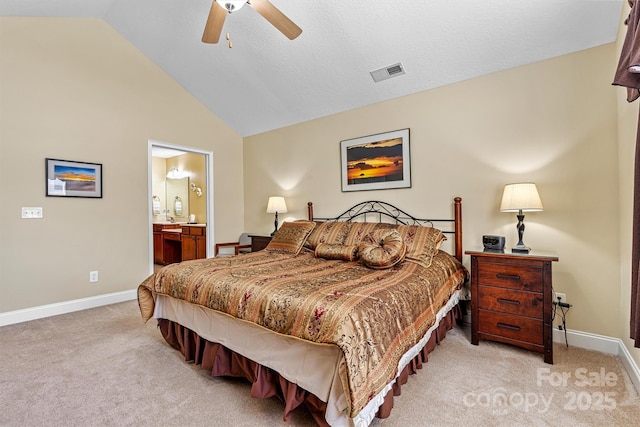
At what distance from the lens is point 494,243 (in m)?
2.58

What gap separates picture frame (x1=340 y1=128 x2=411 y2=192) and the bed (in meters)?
0.71

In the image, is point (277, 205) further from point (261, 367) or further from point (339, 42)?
point (261, 367)

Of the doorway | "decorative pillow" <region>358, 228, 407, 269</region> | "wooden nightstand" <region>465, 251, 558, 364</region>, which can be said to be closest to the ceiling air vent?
"decorative pillow" <region>358, 228, 407, 269</region>

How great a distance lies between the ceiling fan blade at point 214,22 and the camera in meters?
2.10

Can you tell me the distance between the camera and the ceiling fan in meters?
1.98

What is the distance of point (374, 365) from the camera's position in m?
1.37

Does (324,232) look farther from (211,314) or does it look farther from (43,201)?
(43,201)

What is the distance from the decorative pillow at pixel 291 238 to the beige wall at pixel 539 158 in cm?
89

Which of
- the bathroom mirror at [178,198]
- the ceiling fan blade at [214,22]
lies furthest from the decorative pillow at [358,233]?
the bathroom mirror at [178,198]

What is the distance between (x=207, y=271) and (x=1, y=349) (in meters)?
1.98

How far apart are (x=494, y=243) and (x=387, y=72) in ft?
6.70

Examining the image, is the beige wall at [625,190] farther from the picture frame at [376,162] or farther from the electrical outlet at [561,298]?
the picture frame at [376,162]

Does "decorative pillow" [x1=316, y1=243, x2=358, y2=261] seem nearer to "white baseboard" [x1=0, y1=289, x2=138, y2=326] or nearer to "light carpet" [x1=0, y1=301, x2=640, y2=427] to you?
"light carpet" [x1=0, y1=301, x2=640, y2=427]

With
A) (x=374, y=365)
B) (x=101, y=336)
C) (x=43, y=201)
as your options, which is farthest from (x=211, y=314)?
(x=43, y=201)
